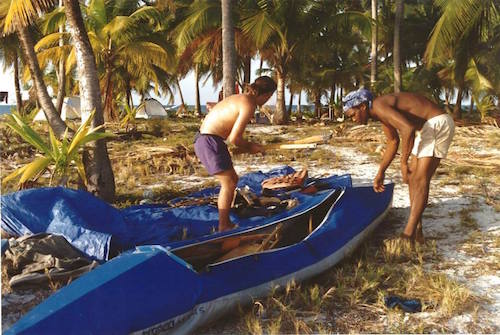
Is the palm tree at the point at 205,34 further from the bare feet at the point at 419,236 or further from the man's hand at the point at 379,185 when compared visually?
the bare feet at the point at 419,236

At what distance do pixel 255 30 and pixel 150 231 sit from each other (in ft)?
44.2

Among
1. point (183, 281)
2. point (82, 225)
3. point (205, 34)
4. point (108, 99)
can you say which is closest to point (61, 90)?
point (108, 99)

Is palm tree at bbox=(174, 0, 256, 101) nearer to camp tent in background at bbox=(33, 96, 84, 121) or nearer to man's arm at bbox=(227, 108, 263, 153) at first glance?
camp tent in background at bbox=(33, 96, 84, 121)

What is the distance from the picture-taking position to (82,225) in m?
4.01

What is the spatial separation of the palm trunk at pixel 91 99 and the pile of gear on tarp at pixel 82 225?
4.02 feet

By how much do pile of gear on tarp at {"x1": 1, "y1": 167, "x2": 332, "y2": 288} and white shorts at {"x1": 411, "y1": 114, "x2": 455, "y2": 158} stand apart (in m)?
1.40

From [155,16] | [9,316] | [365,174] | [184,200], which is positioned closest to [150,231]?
[184,200]

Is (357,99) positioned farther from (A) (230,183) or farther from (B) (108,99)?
(B) (108,99)

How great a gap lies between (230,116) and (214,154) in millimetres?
405

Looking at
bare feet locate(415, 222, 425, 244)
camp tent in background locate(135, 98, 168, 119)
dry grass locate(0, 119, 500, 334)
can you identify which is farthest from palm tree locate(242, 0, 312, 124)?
bare feet locate(415, 222, 425, 244)

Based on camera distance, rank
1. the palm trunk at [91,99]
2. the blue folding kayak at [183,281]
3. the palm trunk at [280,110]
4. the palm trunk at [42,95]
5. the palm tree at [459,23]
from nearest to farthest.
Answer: the blue folding kayak at [183,281], the palm trunk at [91,99], the palm trunk at [42,95], the palm tree at [459,23], the palm trunk at [280,110]

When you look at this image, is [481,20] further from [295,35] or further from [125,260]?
[125,260]

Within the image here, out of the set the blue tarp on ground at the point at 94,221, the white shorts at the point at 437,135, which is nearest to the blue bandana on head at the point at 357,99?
the white shorts at the point at 437,135

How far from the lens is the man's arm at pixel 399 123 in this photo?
3.97 meters
